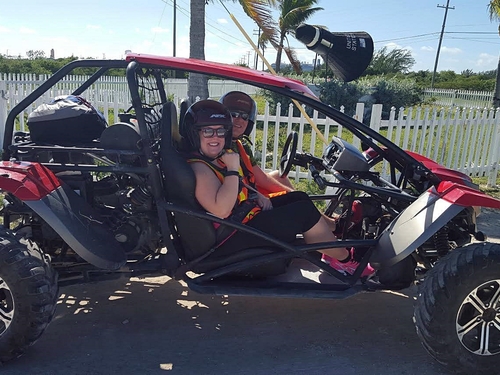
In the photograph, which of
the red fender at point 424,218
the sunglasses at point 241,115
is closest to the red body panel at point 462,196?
the red fender at point 424,218

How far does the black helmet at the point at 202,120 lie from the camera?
9.25ft

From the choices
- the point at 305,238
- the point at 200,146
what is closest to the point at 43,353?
the point at 200,146

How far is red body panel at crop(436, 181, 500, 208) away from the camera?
275 centimetres

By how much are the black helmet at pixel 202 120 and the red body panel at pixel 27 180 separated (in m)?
0.84

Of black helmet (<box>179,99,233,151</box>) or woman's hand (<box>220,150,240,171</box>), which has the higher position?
black helmet (<box>179,99,233,151</box>)

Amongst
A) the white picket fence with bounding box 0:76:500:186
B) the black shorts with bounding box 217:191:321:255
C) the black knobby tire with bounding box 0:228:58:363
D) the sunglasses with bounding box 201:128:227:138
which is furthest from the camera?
the white picket fence with bounding box 0:76:500:186

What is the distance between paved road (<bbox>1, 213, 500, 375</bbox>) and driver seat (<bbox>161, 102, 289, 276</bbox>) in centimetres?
44

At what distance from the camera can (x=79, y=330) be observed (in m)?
3.10

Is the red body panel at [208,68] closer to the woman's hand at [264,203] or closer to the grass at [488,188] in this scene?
the woman's hand at [264,203]

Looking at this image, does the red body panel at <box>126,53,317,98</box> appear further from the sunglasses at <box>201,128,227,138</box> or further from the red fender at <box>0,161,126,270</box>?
the red fender at <box>0,161,126,270</box>

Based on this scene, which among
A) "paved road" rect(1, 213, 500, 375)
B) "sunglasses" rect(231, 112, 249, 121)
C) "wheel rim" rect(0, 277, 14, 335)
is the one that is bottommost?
"paved road" rect(1, 213, 500, 375)

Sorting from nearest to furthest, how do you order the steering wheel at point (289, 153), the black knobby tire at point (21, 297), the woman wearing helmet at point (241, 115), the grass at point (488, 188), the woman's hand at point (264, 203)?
the black knobby tire at point (21, 297) → the woman's hand at point (264, 203) → the steering wheel at point (289, 153) → the woman wearing helmet at point (241, 115) → the grass at point (488, 188)

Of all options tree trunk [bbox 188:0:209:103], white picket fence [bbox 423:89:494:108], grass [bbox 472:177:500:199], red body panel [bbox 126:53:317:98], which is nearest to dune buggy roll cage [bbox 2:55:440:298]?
red body panel [bbox 126:53:317:98]

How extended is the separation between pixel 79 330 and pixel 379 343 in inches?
76.5
